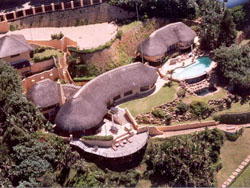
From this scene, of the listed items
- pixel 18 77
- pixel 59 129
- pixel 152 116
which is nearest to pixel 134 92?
pixel 152 116

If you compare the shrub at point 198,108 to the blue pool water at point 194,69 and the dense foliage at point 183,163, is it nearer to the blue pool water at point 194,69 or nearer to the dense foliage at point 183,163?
the dense foliage at point 183,163

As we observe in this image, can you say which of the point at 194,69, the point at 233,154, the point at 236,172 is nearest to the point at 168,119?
the point at 233,154

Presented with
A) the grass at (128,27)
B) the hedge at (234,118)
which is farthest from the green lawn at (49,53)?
the hedge at (234,118)

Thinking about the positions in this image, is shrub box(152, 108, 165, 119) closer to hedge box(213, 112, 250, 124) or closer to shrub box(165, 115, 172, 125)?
shrub box(165, 115, 172, 125)

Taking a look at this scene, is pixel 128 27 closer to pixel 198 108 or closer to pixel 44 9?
pixel 44 9

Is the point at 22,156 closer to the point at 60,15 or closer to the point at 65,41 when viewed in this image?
the point at 65,41

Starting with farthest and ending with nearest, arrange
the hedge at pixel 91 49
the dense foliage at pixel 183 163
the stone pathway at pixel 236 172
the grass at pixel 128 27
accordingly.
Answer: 1. the grass at pixel 128 27
2. the hedge at pixel 91 49
3. the stone pathway at pixel 236 172
4. the dense foliage at pixel 183 163

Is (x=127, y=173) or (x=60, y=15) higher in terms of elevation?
(x=60, y=15)
